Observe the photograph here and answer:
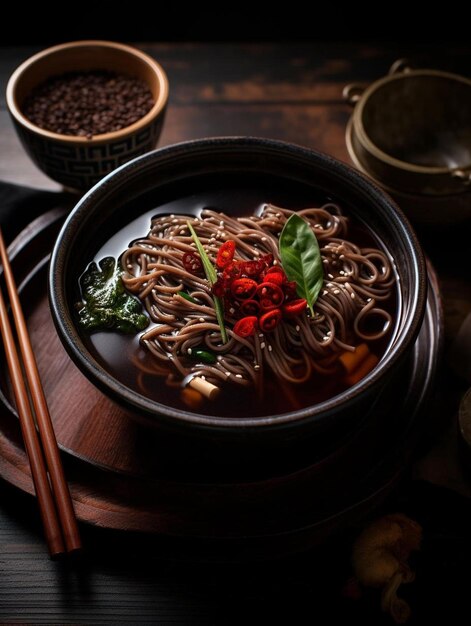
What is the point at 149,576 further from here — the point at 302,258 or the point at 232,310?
the point at 302,258

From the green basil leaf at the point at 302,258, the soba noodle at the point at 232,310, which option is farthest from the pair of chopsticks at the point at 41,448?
the green basil leaf at the point at 302,258

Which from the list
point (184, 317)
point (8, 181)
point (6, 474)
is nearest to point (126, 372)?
point (184, 317)

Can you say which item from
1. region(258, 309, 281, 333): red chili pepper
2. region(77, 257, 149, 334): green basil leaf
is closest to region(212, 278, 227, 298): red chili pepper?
region(258, 309, 281, 333): red chili pepper

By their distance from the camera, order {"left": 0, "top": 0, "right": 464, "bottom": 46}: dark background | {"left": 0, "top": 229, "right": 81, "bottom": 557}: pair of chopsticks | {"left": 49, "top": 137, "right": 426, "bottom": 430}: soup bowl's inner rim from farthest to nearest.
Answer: {"left": 0, "top": 0, "right": 464, "bottom": 46}: dark background, {"left": 0, "top": 229, "right": 81, "bottom": 557}: pair of chopsticks, {"left": 49, "top": 137, "right": 426, "bottom": 430}: soup bowl's inner rim

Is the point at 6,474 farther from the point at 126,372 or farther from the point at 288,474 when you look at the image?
the point at 288,474

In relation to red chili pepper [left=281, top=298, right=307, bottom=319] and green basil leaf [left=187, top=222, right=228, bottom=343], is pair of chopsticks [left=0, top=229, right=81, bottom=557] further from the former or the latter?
red chili pepper [left=281, top=298, right=307, bottom=319]

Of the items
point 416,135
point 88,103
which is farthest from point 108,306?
point 416,135
